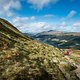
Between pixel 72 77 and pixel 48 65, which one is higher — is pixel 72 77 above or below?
below

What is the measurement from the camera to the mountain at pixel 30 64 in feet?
53.9

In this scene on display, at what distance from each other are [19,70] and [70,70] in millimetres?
6622

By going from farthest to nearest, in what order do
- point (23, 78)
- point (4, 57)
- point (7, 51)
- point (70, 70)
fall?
point (70, 70), point (7, 51), point (4, 57), point (23, 78)

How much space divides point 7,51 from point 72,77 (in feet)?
25.5

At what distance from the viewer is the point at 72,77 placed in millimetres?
19109

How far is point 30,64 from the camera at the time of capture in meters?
17.8

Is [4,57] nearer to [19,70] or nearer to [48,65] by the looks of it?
[19,70]

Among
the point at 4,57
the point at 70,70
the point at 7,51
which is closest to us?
the point at 4,57

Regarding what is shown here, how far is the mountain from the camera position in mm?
16420

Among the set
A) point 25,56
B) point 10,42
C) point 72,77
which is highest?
point 10,42

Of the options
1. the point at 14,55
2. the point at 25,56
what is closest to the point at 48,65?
the point at 25,56

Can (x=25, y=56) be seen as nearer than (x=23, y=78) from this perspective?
No

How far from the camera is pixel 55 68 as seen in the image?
1897 cm

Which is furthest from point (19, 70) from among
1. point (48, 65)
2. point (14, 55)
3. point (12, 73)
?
point (48, 65)
